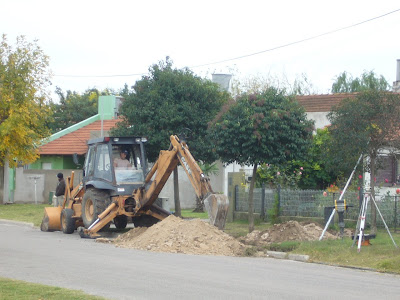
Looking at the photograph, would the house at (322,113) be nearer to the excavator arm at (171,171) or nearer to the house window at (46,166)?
the excavator arm at (171,171)

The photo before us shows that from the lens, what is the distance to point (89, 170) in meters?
21.8

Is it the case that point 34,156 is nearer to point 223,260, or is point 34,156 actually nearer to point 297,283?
point 223,260

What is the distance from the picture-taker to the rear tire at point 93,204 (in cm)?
2056

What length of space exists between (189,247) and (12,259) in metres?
4.27

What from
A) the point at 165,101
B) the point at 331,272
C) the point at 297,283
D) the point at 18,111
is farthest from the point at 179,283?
the point at 18,111

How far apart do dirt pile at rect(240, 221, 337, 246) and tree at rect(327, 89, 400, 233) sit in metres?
2.04

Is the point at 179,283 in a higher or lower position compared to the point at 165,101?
lower

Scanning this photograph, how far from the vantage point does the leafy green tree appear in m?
25.1

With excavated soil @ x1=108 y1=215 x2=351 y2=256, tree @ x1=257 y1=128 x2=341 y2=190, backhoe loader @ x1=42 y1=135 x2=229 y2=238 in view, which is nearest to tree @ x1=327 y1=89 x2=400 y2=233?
excavated soil @ x1=108 y1=215 x2=351 y2=256

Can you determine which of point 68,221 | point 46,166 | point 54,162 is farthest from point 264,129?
point 46,166

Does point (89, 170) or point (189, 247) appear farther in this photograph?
point (89, 170)

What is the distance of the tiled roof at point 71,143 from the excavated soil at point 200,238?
75.8 ft

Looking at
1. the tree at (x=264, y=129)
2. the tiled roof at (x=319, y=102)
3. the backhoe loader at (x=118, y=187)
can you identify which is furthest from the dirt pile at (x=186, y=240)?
the tiled roof at (x=319, y=102)

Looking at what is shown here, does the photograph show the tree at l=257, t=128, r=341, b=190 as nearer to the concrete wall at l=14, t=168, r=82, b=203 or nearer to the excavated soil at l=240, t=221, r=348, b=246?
the excavated soil at l=240, t=221, r=348, b=246
